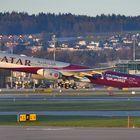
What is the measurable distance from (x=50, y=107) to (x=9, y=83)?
82.6 metres

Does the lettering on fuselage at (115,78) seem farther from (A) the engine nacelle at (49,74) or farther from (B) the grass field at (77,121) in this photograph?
(B) the grass field at (77,121)

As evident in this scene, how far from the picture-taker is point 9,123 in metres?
56.2

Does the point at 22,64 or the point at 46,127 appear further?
the point at 22,64

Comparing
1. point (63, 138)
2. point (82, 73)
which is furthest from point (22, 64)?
point (63, 138)

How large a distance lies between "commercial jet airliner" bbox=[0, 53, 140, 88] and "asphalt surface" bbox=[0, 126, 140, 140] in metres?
61.7

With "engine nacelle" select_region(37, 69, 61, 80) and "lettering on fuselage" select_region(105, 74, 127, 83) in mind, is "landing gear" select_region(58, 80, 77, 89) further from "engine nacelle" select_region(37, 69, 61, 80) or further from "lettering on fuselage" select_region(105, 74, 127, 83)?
"lettering on fuselage" select_region(105, 74, 127, 83)

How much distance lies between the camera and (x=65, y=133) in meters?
47.2

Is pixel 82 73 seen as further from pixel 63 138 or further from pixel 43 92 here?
pixel 63 138

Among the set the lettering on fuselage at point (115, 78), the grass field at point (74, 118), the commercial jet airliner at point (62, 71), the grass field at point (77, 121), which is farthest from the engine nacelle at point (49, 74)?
the grass field at point (77, 121)

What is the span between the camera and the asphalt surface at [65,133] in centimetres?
A: 4459

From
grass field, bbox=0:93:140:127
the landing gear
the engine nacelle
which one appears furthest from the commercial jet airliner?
grass field, bbox=0:93:140:127

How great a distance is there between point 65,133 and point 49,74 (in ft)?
241

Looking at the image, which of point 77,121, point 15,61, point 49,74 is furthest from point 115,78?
point 77,121

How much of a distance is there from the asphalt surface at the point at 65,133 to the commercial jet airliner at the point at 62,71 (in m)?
61.7
